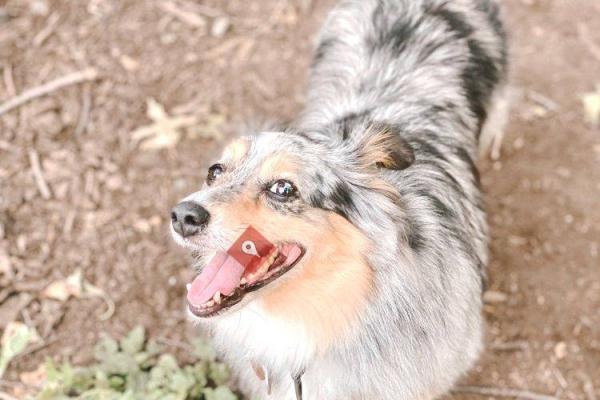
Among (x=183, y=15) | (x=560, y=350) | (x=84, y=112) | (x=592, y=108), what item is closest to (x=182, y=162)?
(x=84, y=112)

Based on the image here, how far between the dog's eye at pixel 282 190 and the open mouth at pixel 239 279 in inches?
7.1

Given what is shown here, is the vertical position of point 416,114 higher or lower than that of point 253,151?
lower

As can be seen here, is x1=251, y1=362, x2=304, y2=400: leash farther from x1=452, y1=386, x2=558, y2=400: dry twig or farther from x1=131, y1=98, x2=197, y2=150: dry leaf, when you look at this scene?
x1=131, y1=98, x2=197, y2=150: dry leaf

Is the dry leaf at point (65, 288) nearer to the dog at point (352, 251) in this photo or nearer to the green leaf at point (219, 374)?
the green leaf at point (219, 374)

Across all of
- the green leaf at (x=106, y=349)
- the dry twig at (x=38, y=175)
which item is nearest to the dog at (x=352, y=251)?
the green leaf at (x=106, y=349)

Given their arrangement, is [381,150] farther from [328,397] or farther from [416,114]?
[328,397]

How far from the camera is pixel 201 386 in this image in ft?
10.9

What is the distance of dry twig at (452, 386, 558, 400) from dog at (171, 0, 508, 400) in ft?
2.11

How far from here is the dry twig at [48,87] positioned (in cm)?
458

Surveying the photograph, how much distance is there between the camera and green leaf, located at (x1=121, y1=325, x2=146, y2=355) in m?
3.46

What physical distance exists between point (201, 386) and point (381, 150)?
165 centimetres

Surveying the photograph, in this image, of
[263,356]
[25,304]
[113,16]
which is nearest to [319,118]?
[263,356]

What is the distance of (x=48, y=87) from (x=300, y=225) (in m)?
3.16

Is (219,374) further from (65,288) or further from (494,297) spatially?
(494,297)
